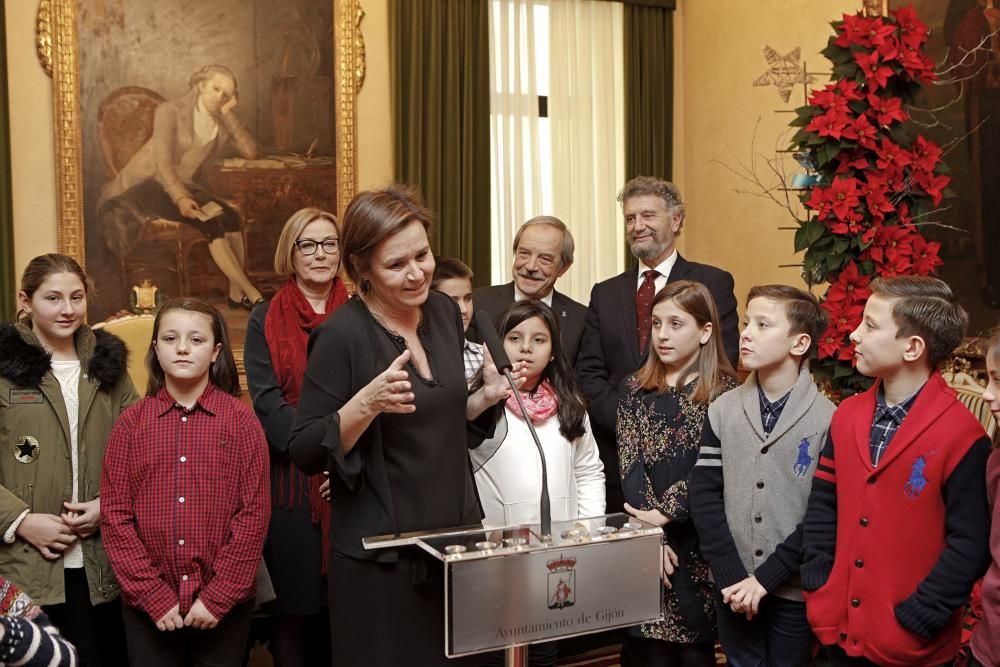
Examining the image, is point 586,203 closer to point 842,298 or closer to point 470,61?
point 470,61

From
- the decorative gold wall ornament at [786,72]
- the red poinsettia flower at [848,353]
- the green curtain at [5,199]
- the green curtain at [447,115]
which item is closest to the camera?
the red poinsettia flower at [848,353]

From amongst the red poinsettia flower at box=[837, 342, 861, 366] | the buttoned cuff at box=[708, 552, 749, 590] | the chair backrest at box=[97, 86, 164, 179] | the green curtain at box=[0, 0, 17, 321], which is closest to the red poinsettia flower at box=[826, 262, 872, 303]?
the red poinsettia flower at box=[837, 342, 861, 366]

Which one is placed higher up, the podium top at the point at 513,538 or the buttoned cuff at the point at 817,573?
the podium top at the point at 513,538

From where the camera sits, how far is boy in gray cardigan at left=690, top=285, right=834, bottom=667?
256 cm

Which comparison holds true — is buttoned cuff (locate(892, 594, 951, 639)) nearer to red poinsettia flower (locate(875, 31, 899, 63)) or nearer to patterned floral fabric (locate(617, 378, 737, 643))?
patterned floral fabric (locate(617, 378, 737, 643))

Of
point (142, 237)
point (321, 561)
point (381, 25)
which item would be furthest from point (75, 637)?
point (381, 25)

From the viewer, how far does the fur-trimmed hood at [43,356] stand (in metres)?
2.79

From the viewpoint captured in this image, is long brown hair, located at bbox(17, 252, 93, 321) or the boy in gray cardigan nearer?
the boy in gray cardigan

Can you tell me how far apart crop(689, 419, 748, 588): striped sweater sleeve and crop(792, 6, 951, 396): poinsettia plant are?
843 millimetres

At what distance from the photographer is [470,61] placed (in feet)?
21.5

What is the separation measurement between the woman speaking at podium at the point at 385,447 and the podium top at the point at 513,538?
0.14 metres

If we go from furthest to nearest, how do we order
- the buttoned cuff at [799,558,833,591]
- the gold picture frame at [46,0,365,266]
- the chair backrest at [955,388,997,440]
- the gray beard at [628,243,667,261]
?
the gold picture frame at [46,0,365,266]
the chair backrest at [955,388,997,440]
the gray beard at [628,243,667,261]
the buttoned cuff at [799,558,833,591]

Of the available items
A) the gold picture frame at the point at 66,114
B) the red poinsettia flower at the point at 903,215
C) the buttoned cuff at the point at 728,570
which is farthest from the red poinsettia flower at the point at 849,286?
the gold picture frame at the point at 66,114

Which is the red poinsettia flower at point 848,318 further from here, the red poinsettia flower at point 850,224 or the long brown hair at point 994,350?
the long brown hair at point 994,350
